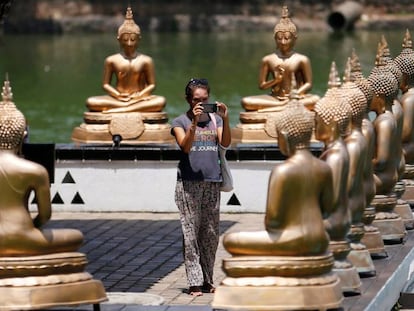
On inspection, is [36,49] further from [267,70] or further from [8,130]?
[8,130]

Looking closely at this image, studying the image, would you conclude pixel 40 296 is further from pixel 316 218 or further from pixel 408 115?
pixel 408 115

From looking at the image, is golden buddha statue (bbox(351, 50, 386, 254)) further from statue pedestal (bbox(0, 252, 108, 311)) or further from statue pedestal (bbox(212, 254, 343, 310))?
statue pedestal (bbox(0, 252, 108, 311))

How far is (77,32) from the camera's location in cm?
4894

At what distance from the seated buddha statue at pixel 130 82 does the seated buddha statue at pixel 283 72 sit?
0.90 meters

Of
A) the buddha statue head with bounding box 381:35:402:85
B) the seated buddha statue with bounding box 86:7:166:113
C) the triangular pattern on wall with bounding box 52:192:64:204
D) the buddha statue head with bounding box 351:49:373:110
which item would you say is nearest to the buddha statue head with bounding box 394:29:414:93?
the buddha statue head with bounding box 381:35:402:85

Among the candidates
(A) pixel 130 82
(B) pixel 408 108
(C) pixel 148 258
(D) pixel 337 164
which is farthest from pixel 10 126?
(A) pixel 130 82

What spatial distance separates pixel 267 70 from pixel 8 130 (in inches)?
304

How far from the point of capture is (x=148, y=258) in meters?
12.7

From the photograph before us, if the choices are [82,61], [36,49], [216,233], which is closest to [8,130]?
[216,233]

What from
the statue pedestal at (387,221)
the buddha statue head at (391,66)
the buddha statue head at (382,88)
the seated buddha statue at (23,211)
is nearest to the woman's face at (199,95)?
the buddha statue head at (382,88)

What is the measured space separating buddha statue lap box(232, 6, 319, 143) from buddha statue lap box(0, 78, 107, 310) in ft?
23.6

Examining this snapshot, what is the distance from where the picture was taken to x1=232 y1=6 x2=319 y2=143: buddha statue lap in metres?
16.0

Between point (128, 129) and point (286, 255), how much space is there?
24.5ft

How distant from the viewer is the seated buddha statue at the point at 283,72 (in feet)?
53.0
